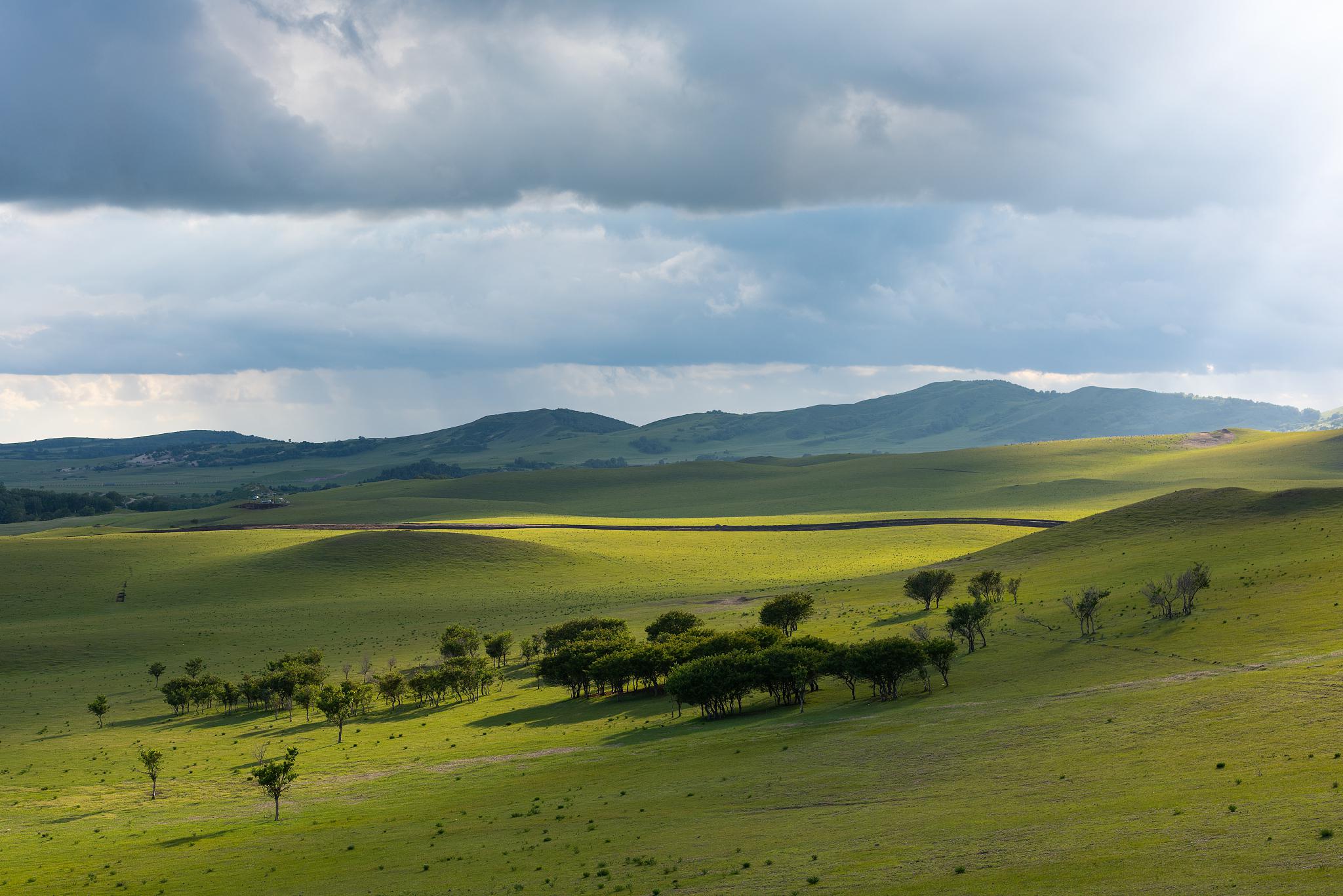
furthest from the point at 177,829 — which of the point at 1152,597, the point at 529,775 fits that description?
the point at 1152,597

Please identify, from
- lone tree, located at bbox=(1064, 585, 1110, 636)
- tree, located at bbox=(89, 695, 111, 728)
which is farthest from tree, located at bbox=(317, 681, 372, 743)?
lone tree, located at bbox=(1064, 585, 1110, 636)

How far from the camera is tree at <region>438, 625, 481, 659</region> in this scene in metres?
97.8

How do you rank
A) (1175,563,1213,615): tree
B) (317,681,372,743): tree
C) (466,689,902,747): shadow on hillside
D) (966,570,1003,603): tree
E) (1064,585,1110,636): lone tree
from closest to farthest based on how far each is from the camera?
(466,689,902,747): shadow on hillside < (1064,585,1110,636): lone tree < (1175,563,1213,615): tree < (317,681,372,743): tree < (966,570,1003,603): tree

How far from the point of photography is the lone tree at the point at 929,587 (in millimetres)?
94562

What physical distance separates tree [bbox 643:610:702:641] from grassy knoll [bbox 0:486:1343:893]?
166 inches

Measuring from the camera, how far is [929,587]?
9462 cm

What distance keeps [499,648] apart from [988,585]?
48.8m

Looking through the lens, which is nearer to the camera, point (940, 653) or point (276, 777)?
point (276, 777)

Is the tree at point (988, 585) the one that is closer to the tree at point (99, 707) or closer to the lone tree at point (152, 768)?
the lone tree at point (152, 768)

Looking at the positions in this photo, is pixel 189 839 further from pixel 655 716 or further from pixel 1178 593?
pixel 1178 593

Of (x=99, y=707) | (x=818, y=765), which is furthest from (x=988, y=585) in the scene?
(x=99, y=707)

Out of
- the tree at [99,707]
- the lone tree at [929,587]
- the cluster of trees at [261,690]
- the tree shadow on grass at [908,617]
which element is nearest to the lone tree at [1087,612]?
the tree shadow on grass at [908,617]

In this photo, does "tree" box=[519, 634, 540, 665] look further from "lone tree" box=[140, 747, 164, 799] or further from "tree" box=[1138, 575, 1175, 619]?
"tree" box=[1138, 575, 1175, 619]

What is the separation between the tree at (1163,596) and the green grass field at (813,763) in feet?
4.56
